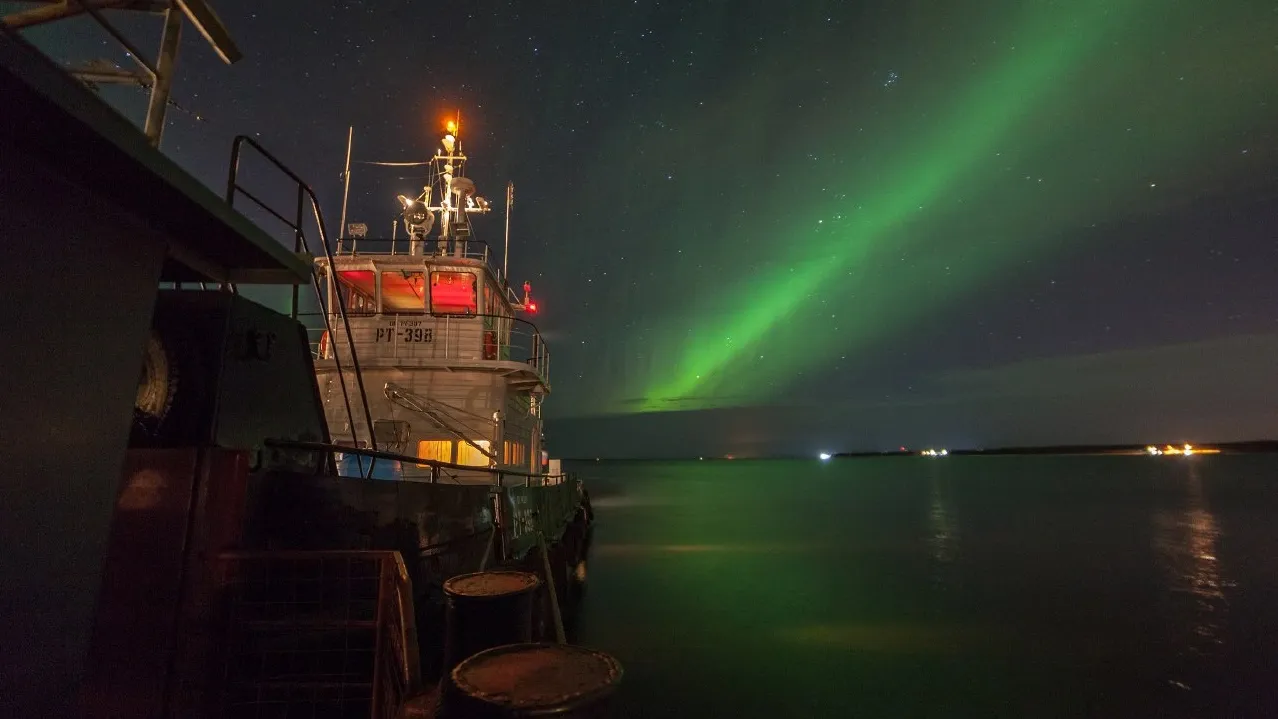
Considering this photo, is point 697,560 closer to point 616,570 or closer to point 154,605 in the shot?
point 616,570


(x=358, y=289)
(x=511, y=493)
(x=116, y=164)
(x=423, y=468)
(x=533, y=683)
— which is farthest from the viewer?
(x=358, y=289)

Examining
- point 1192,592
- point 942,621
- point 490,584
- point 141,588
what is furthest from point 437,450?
point 1192,592

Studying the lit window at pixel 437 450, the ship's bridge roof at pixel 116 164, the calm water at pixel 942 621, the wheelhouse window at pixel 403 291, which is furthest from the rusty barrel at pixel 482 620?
the wheelhouse window at pixel 403 291

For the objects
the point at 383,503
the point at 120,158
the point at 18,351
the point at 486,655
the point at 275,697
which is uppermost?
the point at 120,158

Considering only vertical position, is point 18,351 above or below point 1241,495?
above

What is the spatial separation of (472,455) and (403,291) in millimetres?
5612

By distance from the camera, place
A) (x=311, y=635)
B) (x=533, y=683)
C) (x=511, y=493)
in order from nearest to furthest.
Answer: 1. (x=533, y=683)
2. (x=311, y=635)
3. (x=511, y=493)

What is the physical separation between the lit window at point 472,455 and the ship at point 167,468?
6697 mm

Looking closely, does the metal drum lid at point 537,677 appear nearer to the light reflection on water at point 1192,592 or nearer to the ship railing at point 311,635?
the ship railing at point 311,635

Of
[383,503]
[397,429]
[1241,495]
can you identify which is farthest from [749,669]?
[1241,495]

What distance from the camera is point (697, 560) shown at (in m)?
28.5

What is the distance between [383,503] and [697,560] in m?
24.0

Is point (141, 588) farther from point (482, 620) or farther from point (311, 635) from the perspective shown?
point (482, 620)

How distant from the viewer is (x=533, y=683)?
358cm
